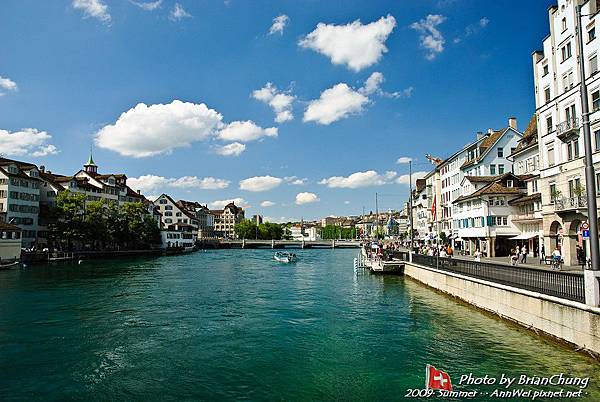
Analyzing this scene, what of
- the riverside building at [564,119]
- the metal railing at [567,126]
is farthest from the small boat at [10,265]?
the metal railing at [567,126]

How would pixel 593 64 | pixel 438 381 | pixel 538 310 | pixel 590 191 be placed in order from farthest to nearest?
pixel 593 64 → pixel 538 310 → pixel 590 191 → pixel 438 381

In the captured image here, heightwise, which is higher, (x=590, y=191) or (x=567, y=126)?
(x=567, y=126)

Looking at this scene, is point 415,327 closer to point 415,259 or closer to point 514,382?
point 514,382

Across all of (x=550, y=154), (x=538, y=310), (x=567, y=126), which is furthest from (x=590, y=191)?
(x=550, y=154)

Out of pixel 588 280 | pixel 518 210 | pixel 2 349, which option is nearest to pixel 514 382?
pixel 588 280

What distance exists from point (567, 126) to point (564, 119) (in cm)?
105

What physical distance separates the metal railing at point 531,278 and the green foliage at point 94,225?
69672mm

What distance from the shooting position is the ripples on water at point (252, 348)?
13.1m

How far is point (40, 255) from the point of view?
6912cm

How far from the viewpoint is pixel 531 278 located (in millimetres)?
19266

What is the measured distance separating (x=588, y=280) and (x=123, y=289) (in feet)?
107

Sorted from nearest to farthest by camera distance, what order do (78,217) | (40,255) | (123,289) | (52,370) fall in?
(52,370) < (123,289) < (40,255) < (78,217)

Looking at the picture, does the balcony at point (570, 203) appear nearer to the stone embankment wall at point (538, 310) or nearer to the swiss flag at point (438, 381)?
the stone embankment wall at point (538, 310)

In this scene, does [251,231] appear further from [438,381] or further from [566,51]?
[438,381]
